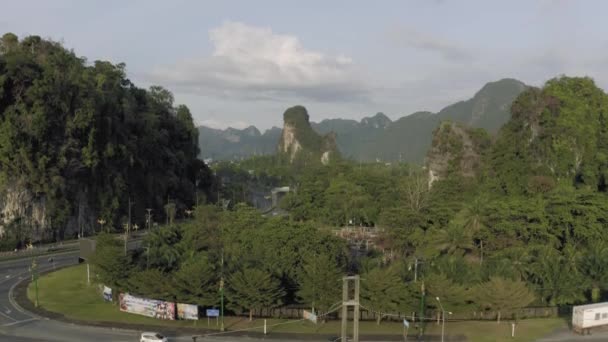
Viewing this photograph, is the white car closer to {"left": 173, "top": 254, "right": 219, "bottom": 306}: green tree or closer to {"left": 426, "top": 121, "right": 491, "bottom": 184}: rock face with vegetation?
{"left": 173, "top": 254, "right": 219, "bottom": 306}: green tree

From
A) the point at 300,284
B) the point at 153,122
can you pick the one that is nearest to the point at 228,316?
the point at 300,284

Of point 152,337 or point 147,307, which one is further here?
point 147,307

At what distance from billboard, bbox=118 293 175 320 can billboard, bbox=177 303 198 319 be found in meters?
0.60

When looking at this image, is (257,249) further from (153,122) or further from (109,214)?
(153,122)

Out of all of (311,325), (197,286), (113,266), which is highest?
(113,266)

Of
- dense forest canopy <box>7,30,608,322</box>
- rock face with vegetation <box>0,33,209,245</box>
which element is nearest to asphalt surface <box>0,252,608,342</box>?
dense forest canopy <box>7,30,608,322</box>

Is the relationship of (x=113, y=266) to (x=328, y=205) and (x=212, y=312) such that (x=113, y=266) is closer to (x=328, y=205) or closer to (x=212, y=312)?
(x=212, y=312)

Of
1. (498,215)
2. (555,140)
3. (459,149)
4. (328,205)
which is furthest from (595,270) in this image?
(328,205)

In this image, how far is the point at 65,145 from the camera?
3469 inches

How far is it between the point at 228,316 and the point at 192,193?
3546 inches

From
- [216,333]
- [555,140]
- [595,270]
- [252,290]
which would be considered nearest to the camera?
[216,333]

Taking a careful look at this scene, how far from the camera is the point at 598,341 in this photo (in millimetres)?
40688

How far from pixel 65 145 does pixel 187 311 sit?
187 feet

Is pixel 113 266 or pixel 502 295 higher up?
pixel 113 266
